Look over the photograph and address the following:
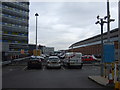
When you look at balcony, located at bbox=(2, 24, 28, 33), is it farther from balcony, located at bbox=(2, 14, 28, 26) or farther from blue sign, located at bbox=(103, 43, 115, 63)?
blue sign, located at bbox=(103, 43, 115, 63)

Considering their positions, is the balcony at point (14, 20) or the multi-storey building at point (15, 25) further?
the balcony at point (14, 20)

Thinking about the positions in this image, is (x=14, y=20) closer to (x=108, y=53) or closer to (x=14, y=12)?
(x=14, y=12)

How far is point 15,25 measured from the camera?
81.1 meters

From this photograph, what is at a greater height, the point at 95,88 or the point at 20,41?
the point at 20,41

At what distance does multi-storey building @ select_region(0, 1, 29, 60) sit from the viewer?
7456 centimetres

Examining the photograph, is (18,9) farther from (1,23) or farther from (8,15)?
(1,23)

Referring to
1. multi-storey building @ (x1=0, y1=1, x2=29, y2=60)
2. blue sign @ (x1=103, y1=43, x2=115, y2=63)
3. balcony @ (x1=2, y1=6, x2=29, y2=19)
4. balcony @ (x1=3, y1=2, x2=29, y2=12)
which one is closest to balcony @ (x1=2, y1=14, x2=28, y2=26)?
multi-storey building @ (x1=0, y1=1, x2=29, y2=60)

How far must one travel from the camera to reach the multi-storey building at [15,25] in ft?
245

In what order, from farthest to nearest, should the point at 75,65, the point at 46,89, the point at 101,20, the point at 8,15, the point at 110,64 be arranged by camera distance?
1. the point at 8,15
2. the point at 75,65
3. the point at 101,20
4. the point at 110,64
5. the point at 46,89

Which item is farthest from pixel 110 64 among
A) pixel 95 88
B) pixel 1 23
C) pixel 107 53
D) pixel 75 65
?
pixel 1 23

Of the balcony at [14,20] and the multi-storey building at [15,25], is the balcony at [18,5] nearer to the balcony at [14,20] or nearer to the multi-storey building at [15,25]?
the multi-storey building at [15,25]

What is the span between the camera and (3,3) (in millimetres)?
74625

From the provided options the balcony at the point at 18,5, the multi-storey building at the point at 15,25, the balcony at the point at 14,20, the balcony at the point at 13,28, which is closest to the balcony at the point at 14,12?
the multi-storey building at the point at 15,25

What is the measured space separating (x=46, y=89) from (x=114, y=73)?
434cm
